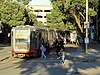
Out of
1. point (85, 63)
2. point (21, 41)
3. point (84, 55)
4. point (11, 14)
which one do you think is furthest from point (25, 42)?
point (11, 14)

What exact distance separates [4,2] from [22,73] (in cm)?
4948

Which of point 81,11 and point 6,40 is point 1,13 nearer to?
point 6,40

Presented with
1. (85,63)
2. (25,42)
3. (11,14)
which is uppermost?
(11,14)

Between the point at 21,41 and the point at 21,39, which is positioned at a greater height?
the point at 21,39

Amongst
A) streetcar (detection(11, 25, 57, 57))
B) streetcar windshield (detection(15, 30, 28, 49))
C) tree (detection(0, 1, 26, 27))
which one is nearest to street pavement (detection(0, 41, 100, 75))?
streetcar (detection(11, 25, 57, 57))

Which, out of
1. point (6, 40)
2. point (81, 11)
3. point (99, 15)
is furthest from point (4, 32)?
point (81, 11)

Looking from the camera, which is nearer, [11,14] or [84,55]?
[84,55]

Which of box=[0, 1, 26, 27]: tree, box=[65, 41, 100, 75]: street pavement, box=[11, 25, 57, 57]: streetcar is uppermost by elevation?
box=[0, 1, 26, 27]: tree

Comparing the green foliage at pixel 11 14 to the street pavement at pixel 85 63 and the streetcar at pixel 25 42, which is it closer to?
the street pavement at pixel 85 63

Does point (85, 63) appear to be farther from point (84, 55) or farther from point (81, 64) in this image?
point (84, 55)

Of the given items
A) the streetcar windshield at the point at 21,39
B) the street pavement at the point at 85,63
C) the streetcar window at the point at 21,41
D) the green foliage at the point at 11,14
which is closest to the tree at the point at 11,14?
the green foliage at the point at 11,14

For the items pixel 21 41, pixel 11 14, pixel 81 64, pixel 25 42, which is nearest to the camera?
pixel 81 64

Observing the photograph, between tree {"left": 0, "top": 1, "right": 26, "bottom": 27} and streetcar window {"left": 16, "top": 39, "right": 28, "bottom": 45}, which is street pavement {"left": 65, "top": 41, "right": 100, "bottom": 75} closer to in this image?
streetcar window {"left": 16, "top": 39, "right": 28, "bottom": 45}

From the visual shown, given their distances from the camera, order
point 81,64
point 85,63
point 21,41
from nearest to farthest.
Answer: point 81,64, point 85,63, point 21,41
